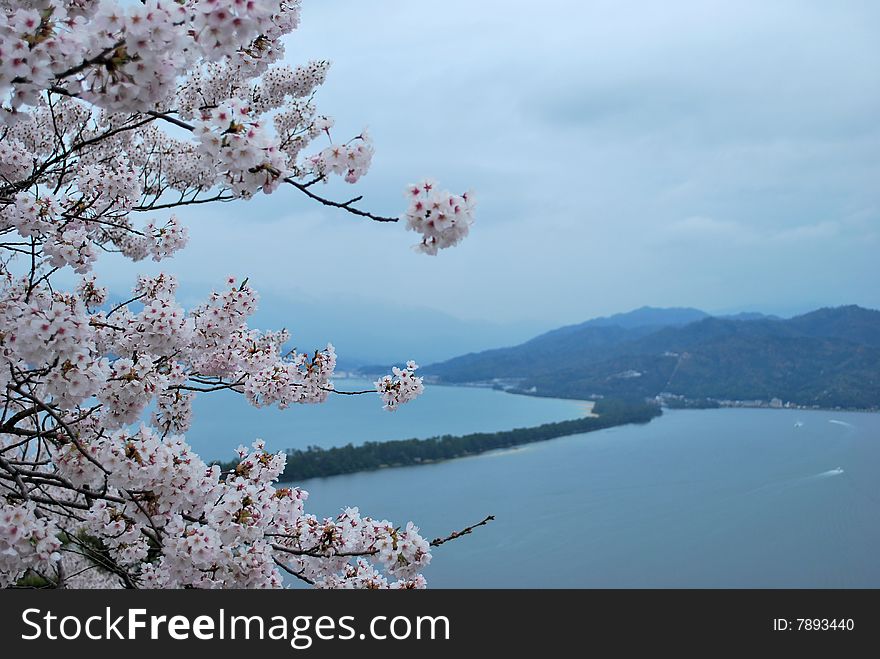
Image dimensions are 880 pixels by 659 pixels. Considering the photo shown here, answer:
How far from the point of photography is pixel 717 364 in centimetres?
4644

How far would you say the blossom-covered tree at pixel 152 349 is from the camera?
49.5 inches

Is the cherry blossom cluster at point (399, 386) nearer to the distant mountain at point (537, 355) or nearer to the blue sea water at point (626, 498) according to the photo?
the blue sea water at point (626, 498)

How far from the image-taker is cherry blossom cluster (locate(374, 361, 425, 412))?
296 cm

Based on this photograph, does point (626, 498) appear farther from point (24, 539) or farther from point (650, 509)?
point (24, 539)

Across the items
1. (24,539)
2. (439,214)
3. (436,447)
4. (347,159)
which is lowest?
(436,447)

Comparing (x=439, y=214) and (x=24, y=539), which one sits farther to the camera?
(x=24, y=539)

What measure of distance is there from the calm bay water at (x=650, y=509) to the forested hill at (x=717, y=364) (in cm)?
797

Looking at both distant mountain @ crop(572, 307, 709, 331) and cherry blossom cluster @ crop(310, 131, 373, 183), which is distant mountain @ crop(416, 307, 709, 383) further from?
cherry blossom cluster @ crop(310, 131, 373, 183)

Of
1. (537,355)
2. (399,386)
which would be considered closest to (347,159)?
(399,386)

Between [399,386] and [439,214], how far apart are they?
156 centimetres

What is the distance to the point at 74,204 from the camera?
2.70 metres
